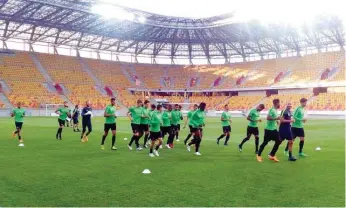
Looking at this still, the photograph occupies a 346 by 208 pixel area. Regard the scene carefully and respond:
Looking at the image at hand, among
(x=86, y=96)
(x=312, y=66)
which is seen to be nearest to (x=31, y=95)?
(x=86, y=96)

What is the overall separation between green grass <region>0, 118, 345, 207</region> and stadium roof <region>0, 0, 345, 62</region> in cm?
3846

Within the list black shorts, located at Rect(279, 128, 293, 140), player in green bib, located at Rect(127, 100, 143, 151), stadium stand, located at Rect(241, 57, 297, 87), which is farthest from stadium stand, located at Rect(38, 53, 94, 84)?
black shorts, located at Rect(279, 128, 293, 140)

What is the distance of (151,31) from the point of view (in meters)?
Answer: 65.2

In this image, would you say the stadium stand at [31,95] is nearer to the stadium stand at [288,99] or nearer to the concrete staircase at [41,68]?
the concrete staircase at [41,68]

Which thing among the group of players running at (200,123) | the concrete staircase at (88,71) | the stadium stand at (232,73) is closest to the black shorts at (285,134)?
the group of players running at (200,123)

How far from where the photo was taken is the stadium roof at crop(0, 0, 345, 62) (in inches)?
2060

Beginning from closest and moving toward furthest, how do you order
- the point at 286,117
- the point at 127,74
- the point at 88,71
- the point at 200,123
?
the point at 286,117
the point at 200,123
the point at 88,71
the point at 127,74

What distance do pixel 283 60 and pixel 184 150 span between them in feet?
199

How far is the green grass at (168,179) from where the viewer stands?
25.6 feet

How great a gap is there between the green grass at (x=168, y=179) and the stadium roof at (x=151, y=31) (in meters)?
38.5

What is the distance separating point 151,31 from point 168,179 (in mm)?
57165

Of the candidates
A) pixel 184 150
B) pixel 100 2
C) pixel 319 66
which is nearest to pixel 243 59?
pixel 319 66

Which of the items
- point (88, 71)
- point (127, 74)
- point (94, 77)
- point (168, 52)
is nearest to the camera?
point (94, 77)

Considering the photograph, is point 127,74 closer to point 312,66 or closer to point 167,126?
point 312,66
